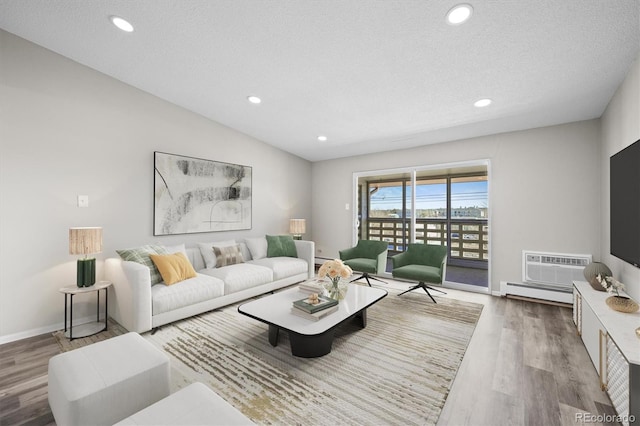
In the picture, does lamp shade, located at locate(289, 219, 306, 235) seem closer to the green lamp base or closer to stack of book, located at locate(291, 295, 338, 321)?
stack of book, located at locate(291, 295, 338, 321)

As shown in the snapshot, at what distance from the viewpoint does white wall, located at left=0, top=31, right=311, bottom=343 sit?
2588mm

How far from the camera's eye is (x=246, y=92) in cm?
336

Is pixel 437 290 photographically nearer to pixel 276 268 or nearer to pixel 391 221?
pixel 391 221

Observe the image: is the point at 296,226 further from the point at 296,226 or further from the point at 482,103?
the point at 482,103

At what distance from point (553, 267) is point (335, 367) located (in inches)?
136

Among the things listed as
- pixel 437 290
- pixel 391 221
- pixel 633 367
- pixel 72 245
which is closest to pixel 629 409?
pixel 633 367

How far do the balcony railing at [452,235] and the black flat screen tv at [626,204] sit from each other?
76.8 inches

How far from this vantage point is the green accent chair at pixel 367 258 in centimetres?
423

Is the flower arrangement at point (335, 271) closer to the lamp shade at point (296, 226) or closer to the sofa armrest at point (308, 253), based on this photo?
the sofa armrest at point (308, 253)

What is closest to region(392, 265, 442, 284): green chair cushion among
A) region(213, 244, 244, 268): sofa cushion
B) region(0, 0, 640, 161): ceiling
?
region(0, 0, 640, 161): ceiling

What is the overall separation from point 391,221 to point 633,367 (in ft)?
12.9

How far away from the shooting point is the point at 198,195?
4.07 m

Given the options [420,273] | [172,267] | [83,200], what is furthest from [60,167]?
[420,273]

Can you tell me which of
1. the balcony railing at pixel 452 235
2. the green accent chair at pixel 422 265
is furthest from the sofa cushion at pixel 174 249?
the balcony railing at pixel 452 235
